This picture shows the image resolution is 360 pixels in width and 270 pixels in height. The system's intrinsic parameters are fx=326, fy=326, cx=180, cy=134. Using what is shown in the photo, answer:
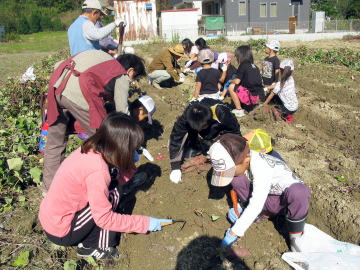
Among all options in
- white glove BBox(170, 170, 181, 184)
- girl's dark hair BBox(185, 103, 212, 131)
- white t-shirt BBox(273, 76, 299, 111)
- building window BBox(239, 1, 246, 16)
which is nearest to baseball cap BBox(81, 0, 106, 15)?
girl's dark hair BBox(185, 103, 212, 131)

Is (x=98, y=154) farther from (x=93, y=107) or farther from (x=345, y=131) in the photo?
(x=345, y=131)

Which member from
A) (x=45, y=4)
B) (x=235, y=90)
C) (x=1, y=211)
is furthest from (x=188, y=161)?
(x=45, y=4)

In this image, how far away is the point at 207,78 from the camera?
5.24m

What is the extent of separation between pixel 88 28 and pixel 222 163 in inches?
90.9

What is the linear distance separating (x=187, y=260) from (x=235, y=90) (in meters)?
3.47

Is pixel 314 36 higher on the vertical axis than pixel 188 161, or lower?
higher

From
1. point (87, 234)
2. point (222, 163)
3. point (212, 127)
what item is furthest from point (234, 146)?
point (87, 234)

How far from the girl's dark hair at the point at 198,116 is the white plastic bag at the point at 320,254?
1.17 metres

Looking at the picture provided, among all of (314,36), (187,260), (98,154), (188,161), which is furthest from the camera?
(314,36)

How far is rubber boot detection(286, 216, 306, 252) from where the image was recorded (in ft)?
7.75

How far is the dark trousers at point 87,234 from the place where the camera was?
2170 mm

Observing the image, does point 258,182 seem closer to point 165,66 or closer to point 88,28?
point 88,28

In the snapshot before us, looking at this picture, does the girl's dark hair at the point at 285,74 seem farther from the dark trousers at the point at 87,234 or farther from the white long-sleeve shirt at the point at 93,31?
the dark trousers at the point at 87,234

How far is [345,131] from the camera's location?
481 cm
